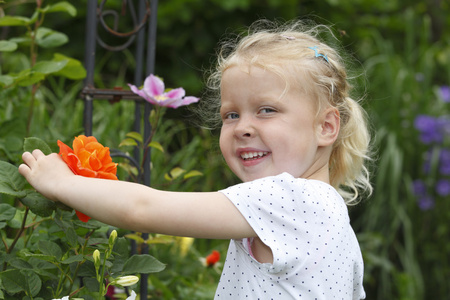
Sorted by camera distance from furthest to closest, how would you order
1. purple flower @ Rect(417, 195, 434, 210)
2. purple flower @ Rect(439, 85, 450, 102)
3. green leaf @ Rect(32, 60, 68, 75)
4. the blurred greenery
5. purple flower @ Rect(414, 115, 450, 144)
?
purple flower @ Rect(439, 85, 450, 102), purple flower @ Rect(414, 115, 450, 144), purple flower @ Rect(417, 195, 434, 210), the blurred greenery, green leaf @ Rect(32, 60, 68, 75)

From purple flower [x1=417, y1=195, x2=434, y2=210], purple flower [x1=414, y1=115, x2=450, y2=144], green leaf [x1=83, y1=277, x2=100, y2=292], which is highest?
green leaf [x1=83, y1=277, x2=100, y2=292]

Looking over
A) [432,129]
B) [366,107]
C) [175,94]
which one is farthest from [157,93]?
[432,129]

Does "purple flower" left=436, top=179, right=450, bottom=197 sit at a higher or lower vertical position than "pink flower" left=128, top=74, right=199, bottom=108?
lower

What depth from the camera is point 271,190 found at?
1265 mm

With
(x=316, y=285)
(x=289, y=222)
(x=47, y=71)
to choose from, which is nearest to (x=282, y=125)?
(x=289, y=222)

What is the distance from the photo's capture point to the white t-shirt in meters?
1.25

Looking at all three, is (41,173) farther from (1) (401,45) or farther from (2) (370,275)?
(1) (401,45)

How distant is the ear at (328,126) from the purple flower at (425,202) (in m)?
2.51

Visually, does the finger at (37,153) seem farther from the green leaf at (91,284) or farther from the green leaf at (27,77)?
the green leaf at (27,77)

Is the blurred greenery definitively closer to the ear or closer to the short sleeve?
the ear

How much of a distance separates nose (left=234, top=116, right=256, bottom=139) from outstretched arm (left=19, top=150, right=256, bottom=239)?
0.77 ft

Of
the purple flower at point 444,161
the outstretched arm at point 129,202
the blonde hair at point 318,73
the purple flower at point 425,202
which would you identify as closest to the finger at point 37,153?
the outstretched arm at point 129,202

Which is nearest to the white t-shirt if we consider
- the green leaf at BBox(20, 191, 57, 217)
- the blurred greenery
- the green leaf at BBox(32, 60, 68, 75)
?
the green leaf at BBox(20, 191, 57, 217)

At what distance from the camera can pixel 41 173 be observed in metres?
1.18
